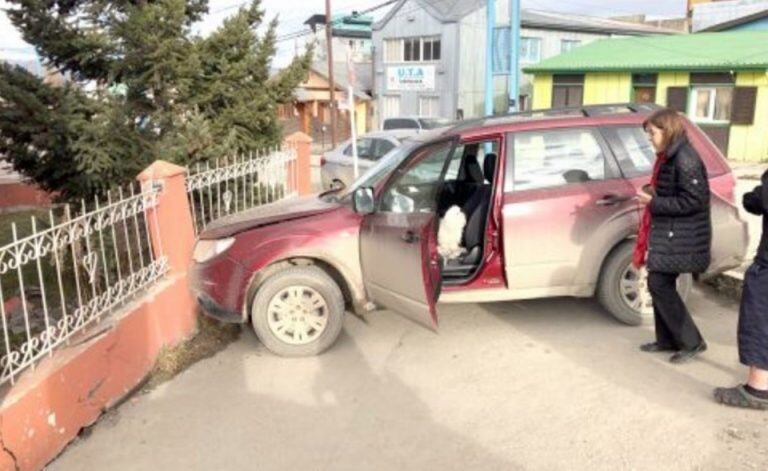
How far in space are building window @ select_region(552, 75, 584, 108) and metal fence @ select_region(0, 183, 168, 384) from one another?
2119cm

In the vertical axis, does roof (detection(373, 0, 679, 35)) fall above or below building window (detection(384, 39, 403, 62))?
above

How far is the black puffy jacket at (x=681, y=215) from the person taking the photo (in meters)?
4.13

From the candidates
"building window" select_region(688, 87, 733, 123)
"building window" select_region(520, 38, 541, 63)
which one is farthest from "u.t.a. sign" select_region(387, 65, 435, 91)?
"building window" select_region(688, 87, 733, 123)

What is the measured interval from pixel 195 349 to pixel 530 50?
3583cm

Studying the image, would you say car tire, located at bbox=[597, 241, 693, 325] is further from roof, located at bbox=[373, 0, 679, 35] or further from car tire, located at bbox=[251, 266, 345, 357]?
roof, located at bbox=[373, 0, 679, 35]

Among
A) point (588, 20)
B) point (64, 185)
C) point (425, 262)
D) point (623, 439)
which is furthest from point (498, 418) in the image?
point (588, 20)

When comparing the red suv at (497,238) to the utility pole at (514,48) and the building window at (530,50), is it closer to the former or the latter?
the utility pole at (514,48)

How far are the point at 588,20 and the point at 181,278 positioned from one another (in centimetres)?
4228

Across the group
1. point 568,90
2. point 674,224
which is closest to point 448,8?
point 568,90

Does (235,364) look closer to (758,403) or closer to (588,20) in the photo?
(758,403)

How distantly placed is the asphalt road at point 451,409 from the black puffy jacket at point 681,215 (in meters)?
0.75

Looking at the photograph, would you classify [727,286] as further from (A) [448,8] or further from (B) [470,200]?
(A) [448,8]

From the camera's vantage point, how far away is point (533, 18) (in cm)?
3797

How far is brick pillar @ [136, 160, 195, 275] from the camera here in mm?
5289
